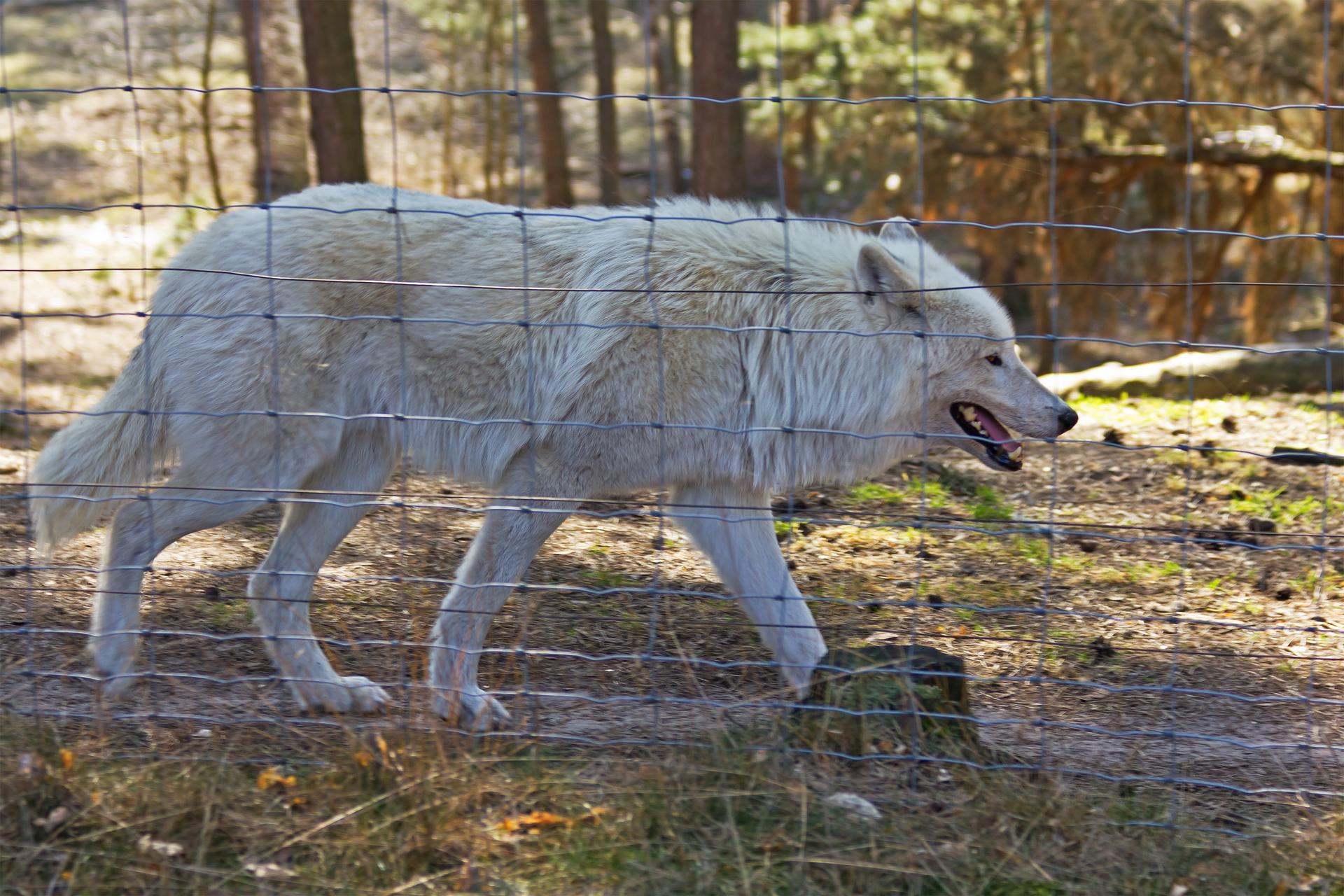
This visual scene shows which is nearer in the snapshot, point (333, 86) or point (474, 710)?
point (474, 710)

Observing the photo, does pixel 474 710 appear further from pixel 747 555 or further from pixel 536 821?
pixel 747 555

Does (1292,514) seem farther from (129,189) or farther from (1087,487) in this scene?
(129,189)

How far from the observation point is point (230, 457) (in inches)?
166

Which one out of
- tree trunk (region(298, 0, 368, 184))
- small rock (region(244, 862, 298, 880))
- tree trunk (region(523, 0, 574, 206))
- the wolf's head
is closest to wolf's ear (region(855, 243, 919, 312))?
the wolf's head

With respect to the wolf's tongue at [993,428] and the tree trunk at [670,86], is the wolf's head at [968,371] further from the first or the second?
the tree trunk at [670,86]

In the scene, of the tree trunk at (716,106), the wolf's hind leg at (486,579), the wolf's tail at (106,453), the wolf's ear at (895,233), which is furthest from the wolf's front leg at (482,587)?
the tree trunk at (716,106)

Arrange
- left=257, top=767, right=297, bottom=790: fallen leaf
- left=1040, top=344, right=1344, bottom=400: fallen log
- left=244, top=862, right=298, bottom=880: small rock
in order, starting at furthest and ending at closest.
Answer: left=1040, top=344, right=1344, bottom=400: fallen log < left=257, top=767, right=297, bottom=790: fallen leaf < left=244, top=862, right=298, bottom=880: small rock

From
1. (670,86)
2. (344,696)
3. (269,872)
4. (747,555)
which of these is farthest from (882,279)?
(670,86)

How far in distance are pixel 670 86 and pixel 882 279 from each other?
17.4 meters

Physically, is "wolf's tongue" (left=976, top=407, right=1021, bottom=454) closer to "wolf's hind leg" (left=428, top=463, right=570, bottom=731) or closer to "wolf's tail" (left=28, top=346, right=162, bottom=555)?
"wolf's hind leg" (left=428, top=463, right=570, bottom=731)

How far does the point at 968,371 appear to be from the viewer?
14.8 feet

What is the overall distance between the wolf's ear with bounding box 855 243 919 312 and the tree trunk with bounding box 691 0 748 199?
6.99m

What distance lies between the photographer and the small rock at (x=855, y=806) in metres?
3.17

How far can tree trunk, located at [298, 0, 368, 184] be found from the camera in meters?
10.1
